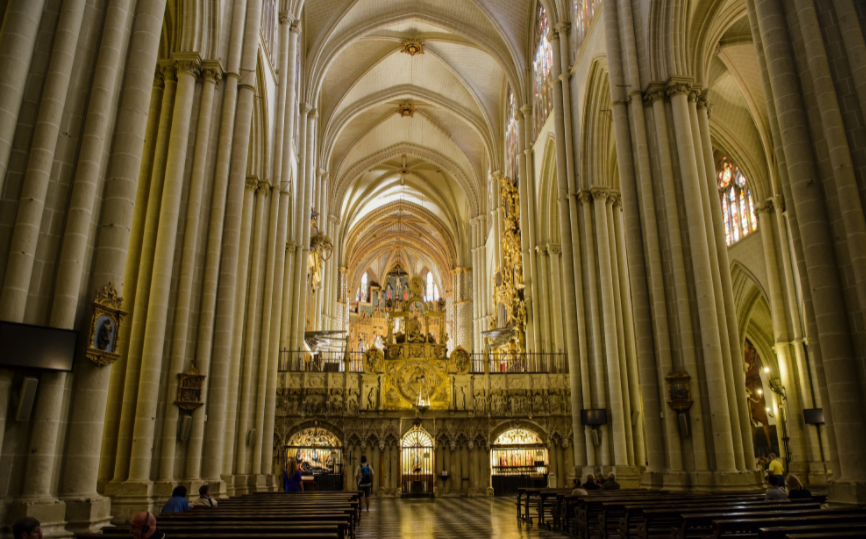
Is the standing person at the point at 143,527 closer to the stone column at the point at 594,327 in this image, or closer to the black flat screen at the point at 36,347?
the black flat screen at the point at 36,347

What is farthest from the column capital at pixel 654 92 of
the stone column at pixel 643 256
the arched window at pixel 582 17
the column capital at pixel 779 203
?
the column capital at pixel 779 203

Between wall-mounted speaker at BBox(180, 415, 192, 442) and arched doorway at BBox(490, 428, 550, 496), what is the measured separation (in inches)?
492

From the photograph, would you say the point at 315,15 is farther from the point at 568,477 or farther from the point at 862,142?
the point at 862,142

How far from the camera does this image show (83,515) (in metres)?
6.39

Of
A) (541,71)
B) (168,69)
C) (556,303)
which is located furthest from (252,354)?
(541,71)

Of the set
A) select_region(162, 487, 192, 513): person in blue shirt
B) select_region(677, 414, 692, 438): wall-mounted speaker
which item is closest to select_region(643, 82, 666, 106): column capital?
select_region(677, 414, 692, 438): wall-mounted speaker

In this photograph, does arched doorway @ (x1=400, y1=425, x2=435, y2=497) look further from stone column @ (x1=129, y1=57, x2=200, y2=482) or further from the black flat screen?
the black flat screen

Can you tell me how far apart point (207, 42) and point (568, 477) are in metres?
16.2

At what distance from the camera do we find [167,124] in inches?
446

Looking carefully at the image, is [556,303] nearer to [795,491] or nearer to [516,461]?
[516,461]

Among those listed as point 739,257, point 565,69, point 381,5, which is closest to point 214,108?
point 565,69

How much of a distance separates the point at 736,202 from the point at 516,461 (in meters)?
13.6

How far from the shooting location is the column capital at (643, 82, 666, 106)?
13750 mm

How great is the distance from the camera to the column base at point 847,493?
6883mm
